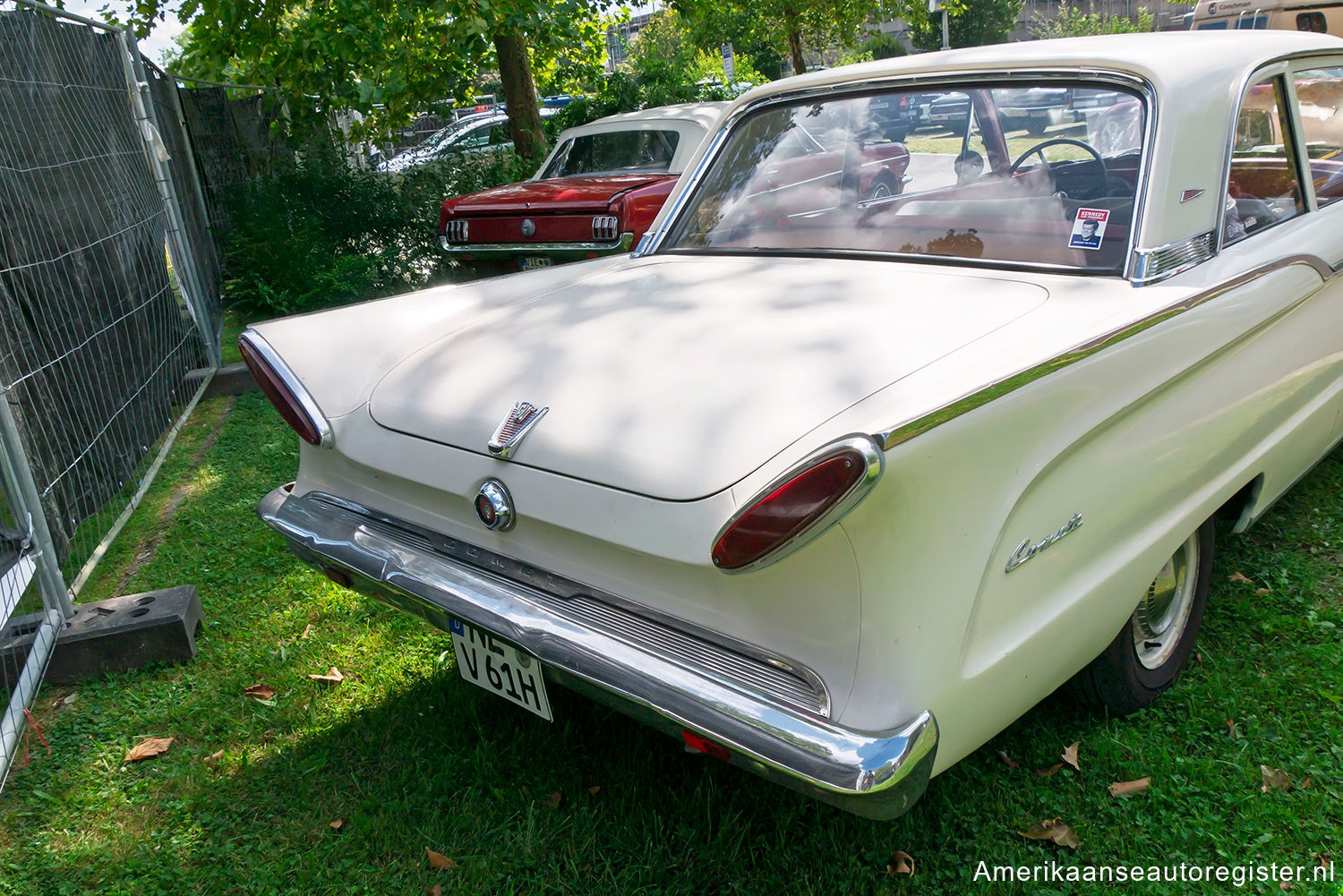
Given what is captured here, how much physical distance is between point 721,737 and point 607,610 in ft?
1.23

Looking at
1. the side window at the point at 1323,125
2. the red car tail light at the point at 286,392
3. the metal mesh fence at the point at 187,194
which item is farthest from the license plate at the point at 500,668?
the metal mesh fence at the point at 187,194

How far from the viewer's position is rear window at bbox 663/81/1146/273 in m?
2.53

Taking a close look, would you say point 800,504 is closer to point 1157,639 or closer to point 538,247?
point 1157,639

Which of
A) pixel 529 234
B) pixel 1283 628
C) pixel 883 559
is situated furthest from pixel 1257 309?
pixel 529 234

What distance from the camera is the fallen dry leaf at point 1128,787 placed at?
2.34 metres

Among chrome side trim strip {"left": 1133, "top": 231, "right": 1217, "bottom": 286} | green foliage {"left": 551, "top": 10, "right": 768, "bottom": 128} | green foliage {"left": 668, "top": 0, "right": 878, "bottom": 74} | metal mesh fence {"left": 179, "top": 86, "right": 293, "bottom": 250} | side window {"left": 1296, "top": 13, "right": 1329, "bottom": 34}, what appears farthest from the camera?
green foliage {"left": 668, "top": 0, "right": 878, "bottom": 74}

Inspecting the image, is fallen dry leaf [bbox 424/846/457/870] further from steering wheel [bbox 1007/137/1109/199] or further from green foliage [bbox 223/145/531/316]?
green foliage [bbox 223/145/531/316]

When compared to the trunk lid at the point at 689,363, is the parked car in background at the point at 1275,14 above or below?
above

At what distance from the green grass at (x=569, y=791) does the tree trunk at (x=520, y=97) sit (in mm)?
7437

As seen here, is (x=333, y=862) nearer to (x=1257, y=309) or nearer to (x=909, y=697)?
(x=909, y=697)

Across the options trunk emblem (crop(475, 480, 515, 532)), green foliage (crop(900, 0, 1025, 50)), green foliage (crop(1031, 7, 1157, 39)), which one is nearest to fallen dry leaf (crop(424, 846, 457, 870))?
trunk emblem (crop(475, 480, 515, 532))

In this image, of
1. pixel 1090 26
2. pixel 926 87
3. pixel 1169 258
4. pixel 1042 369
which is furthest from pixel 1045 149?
pixel 1090 26

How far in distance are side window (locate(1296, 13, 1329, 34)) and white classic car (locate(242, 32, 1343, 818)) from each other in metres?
10.7

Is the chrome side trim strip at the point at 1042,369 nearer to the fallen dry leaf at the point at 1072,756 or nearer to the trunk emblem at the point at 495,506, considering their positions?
the trunk emblem at the point at 495,506
